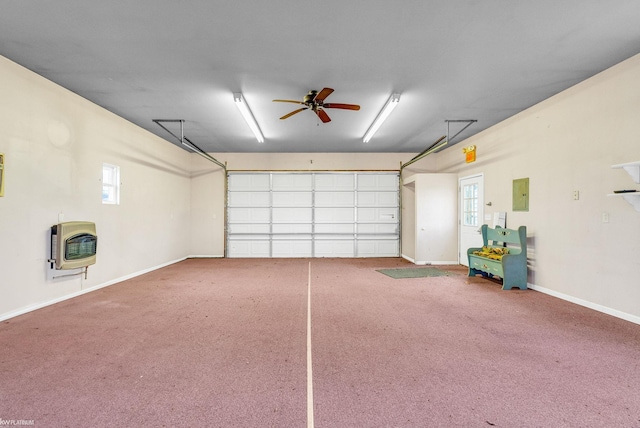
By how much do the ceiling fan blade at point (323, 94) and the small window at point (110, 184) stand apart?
418cm

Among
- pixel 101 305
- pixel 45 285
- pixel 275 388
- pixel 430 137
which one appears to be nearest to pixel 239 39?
pixel 275 388

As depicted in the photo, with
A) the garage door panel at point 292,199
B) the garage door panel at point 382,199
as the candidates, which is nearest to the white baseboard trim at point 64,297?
the garage door panel at point 292,199

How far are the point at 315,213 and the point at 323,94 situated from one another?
17.7 ft

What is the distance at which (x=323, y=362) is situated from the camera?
254 cm

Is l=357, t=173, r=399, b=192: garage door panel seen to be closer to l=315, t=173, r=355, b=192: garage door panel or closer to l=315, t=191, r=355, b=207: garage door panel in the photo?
l=315, t=173, r=355, b=192: garage door panel

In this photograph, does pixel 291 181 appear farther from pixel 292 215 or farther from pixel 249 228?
pixel 249 228

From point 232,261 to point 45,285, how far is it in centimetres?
447

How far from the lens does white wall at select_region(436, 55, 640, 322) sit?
11.8ft

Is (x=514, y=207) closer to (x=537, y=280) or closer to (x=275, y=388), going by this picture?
(x=537, y=280)

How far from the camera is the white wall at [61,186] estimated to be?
367 centimetres

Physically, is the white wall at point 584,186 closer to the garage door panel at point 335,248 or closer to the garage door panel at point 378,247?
the garage door panel at point 378,247

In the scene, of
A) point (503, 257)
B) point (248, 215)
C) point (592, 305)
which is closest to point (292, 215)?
point (248, 215)

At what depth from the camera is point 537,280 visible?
5.05 m

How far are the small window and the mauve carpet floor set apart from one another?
1988mm
